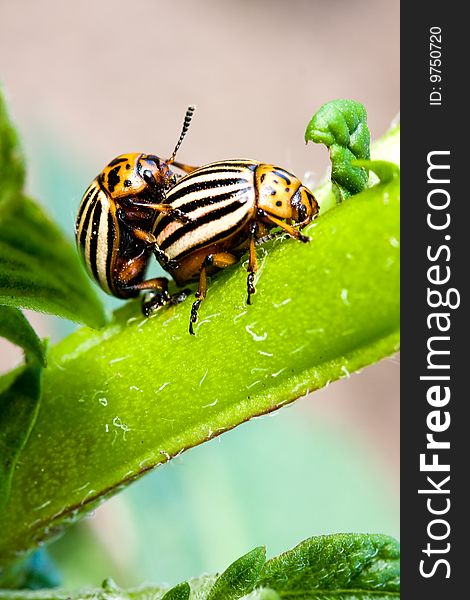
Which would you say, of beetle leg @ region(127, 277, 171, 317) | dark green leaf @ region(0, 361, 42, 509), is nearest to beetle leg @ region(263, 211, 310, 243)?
beetle leg @ region(127, 277, 171, 317)

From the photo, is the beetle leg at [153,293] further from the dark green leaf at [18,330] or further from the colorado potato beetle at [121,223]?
the dark green leaf at [18,330]

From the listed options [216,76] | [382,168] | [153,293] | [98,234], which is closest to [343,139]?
[382,168]

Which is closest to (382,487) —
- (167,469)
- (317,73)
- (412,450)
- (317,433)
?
(317,433)

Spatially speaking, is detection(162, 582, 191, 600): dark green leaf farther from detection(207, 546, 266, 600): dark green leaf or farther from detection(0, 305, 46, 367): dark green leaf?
detection(0, 305, 46, 367): dark green leaf

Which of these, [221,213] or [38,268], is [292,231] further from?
[38,268]

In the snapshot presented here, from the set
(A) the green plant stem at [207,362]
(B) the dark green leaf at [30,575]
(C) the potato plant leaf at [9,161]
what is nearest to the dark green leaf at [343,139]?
(A) the green plant stem at [207,362]
